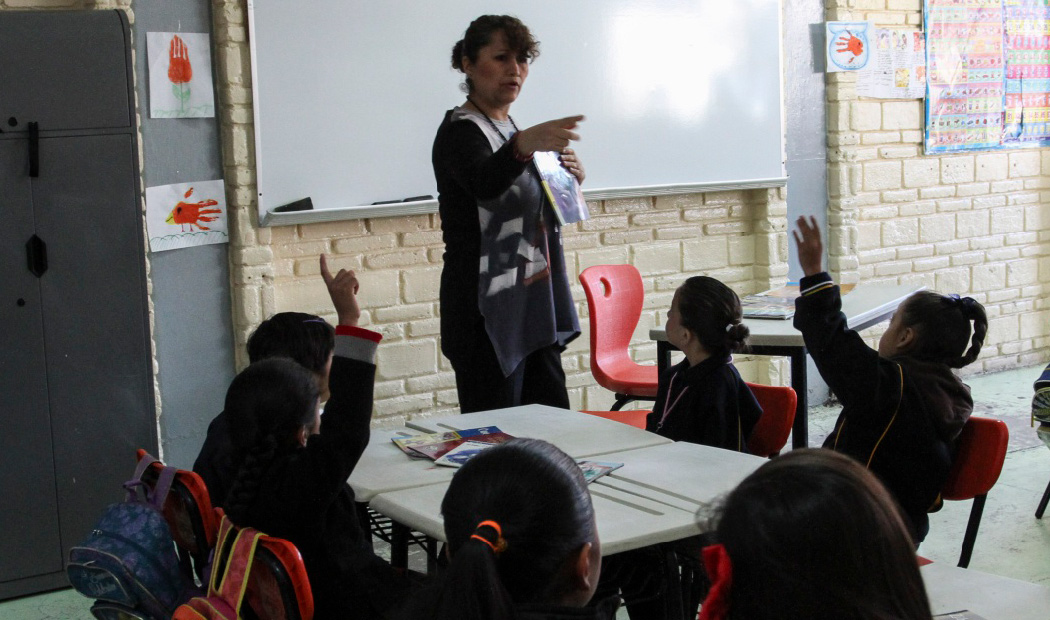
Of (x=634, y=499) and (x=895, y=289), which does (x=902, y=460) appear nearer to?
(x=634, y=499)

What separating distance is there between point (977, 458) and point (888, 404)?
0.28 metres

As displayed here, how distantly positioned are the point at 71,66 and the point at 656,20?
2466mm

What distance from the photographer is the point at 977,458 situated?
2414mm

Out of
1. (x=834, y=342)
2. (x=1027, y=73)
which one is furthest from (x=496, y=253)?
(x=1027, y=73)

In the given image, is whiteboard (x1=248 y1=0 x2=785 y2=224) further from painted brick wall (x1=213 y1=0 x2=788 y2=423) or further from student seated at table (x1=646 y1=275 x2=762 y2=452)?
student seated at table (x1=646 y1=275 x2=762 y2=452)

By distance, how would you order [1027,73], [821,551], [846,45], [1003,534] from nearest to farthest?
[821,551], [1003,534], [846,45], [1027,73]

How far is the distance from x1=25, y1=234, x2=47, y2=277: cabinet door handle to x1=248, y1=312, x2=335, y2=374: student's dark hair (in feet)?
3.62

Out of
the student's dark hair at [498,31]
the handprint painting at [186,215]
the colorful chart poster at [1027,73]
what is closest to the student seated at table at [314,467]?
the student's dark hair at [498,31]

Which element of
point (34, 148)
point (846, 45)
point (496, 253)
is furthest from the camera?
point (846, 45)

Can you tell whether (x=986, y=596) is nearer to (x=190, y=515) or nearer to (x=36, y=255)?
(x=190, y=515)

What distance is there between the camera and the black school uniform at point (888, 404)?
7.47 feet

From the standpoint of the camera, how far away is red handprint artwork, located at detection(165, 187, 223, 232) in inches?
140

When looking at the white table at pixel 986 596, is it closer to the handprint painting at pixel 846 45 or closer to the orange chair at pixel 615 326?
the orange chair at pixel 615 326

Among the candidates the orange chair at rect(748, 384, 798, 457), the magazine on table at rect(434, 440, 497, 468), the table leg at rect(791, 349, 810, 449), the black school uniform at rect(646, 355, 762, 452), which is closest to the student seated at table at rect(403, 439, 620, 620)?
the magazine on table at rect(434, 440, 497, 468)
